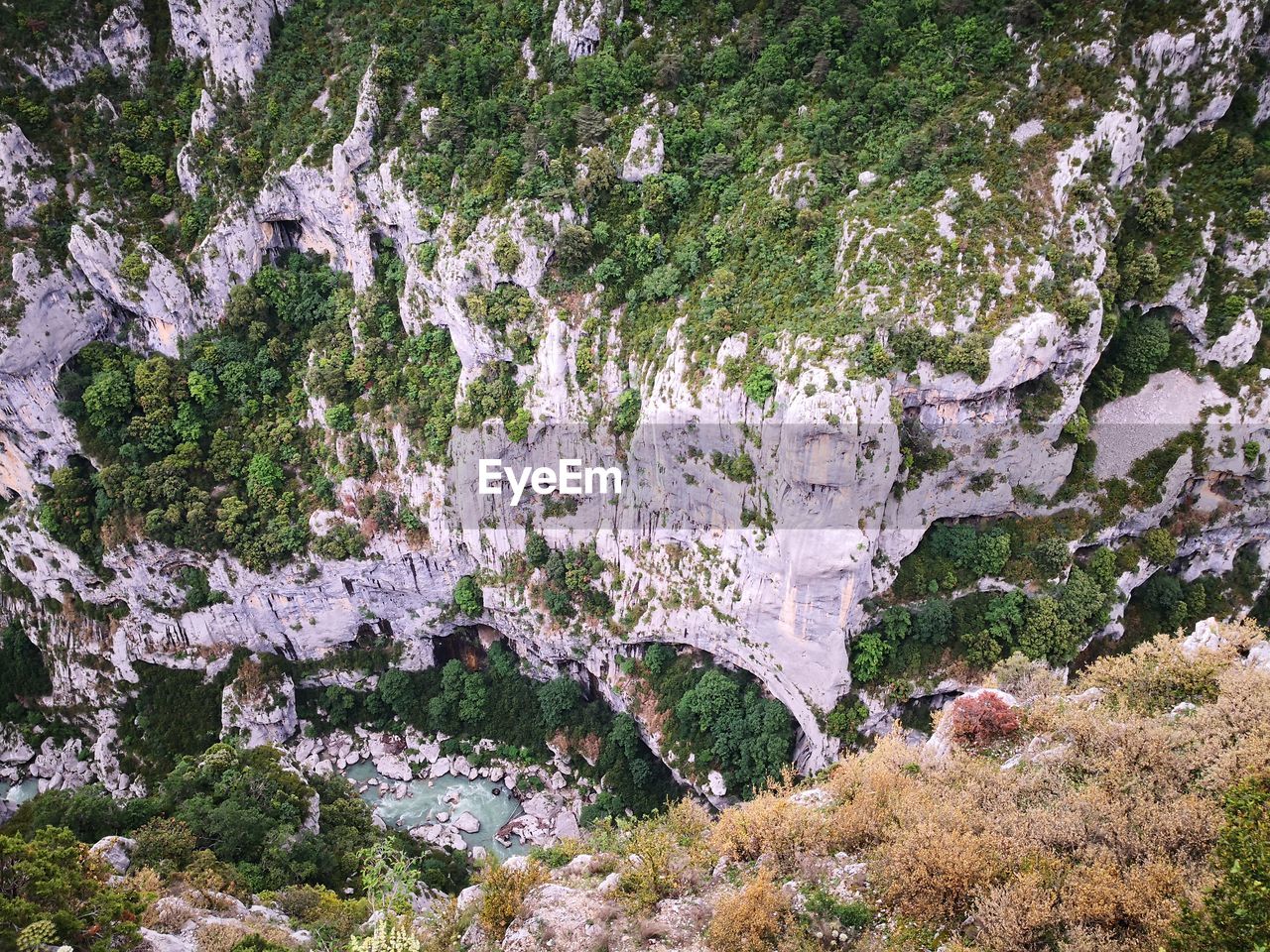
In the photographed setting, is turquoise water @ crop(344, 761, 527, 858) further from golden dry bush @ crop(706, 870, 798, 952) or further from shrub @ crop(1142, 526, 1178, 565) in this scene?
shrub @ crop(1142, 526, 1178, 565)

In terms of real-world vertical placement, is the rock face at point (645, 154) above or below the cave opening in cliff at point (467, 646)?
above

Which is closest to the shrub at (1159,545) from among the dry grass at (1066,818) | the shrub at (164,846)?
the dry grass at (1066,818)

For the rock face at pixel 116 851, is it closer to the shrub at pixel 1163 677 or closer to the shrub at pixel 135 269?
the shrub at pixel 135 269

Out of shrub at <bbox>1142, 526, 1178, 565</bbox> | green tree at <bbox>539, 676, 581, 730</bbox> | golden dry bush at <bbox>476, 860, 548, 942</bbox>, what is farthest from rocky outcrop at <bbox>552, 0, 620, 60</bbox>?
golden dry bush at <bbox>476, 860, 548, 942</bbox>

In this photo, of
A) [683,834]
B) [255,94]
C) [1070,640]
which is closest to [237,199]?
[255,94]

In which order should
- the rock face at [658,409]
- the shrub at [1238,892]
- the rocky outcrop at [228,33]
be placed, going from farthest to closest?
the rocky outcrop at [228,33] < the rock face at [658,409] < the shrub at [1238,892]

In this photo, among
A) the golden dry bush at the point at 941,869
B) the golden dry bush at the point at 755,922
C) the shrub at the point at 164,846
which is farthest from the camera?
the shrub at the point at 164,846

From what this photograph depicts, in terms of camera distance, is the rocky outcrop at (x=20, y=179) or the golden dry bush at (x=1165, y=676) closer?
the golden dry bush at (x=1165, y=676)
